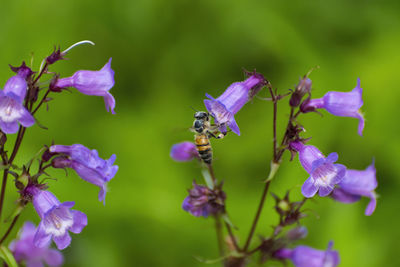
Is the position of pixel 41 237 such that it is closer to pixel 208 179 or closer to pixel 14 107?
pixel 14 107

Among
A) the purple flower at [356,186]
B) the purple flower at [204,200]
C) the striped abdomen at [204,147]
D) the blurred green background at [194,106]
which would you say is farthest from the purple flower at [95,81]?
the blurred green background at [194,106]

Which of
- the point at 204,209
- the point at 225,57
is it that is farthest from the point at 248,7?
the point at 204,209

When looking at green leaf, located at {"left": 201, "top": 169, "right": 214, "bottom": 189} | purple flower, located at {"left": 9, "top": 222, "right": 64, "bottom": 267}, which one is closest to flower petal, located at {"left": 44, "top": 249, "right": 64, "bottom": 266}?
purple flower, located at {"left": 9, "top": 222, "right": 64, "bottom": 267}

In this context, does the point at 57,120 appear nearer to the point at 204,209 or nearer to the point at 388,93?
the point at 204,209

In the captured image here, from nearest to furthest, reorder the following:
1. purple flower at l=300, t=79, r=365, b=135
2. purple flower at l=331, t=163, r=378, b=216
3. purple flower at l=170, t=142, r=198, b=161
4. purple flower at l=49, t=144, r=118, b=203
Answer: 1. purple flower at l=49, t=144, r=118, b=203
2. purple flower at l=300, t=79, r=365, b=135
3. purple flower at l=331, t=163, r=378, b=216
4. purple flower at l=170, t=142, r=198, b=161

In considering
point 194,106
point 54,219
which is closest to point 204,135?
point 54,219

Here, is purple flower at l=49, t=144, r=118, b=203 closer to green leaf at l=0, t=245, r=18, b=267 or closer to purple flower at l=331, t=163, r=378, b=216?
green leaf at l=0, t=245, r=18, b=267

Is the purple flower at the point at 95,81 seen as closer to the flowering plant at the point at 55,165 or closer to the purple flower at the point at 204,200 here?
the flowering plant at the point at 55,165
